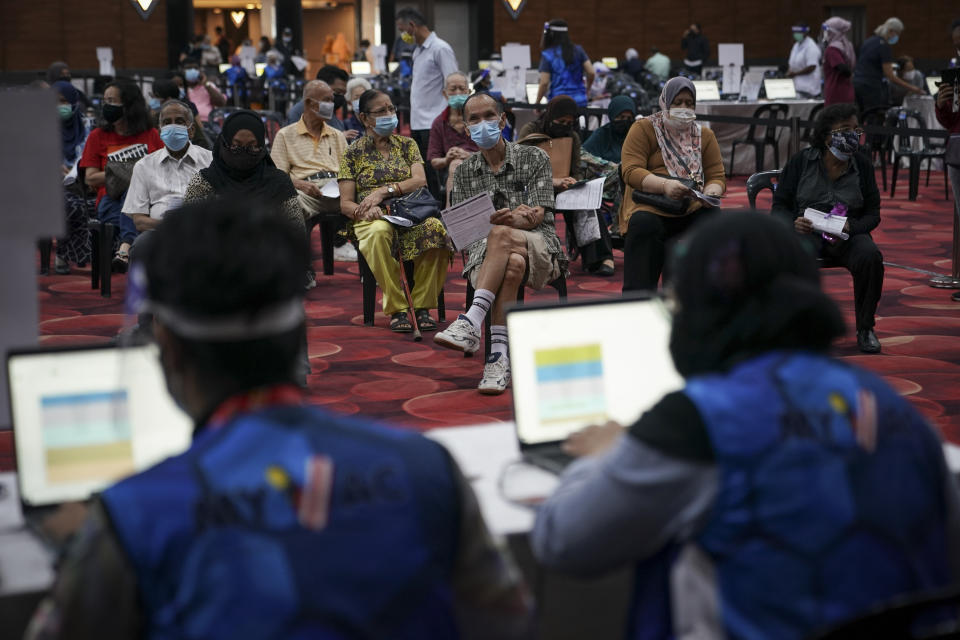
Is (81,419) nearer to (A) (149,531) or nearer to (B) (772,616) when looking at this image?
(A) (149,531)

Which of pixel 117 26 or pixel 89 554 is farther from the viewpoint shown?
pixel 117 26

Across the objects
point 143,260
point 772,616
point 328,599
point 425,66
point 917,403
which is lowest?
point 917,403

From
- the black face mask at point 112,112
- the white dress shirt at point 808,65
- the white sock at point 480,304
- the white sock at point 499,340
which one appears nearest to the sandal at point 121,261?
the black face mask at point 112,112

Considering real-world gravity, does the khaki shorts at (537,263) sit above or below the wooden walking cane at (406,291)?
above

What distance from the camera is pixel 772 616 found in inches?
47.9

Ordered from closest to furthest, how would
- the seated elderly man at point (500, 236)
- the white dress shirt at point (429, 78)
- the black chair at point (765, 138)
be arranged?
the seated elderly man at point (500, 236) → the white dress shirt at point (429, 78) → the black chair at point (765, 138)

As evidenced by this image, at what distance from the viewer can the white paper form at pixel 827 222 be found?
4.62 m

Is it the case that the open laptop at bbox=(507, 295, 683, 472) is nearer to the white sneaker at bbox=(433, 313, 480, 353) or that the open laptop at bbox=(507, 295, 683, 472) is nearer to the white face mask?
the white sneaker at bbox=(433, 313, 480, 353)

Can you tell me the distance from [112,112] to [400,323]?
196 centimetres

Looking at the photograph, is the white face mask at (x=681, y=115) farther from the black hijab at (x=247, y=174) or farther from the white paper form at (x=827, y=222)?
the black hijab at (x=247, y=174)

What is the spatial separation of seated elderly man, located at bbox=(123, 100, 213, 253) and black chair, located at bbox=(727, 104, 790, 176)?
6.60m

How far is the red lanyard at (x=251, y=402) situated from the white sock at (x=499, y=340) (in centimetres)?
306

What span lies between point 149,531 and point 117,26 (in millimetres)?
22370

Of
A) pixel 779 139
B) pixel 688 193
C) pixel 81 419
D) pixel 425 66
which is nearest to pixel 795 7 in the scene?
pixel 779 139
